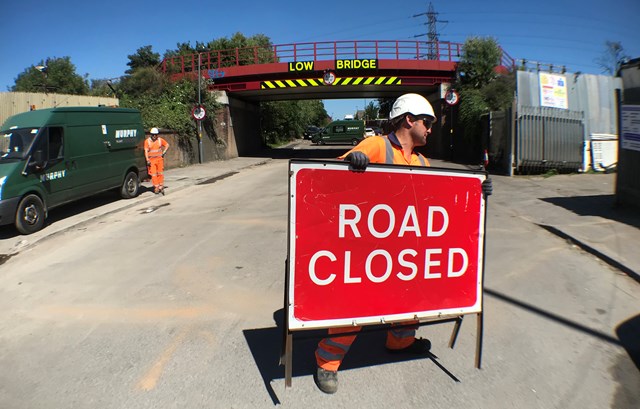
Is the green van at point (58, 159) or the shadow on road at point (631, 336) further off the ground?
the green van at point (58, 159)

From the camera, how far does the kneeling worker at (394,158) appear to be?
3.01 metres

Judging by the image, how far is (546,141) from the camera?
14.9 metres

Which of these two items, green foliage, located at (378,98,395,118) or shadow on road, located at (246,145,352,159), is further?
green foliage, located at (378,98,395,118)

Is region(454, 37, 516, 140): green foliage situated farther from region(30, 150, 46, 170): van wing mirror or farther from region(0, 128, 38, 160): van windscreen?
region(0, 128, 38, 160): van windscreen

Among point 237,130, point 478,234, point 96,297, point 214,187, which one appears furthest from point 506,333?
point 237,130

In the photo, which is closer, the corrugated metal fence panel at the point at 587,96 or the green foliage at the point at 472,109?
the corrugated metal fence panel at the point at 587,96

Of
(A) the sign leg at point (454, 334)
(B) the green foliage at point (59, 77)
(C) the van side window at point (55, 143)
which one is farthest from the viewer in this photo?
(B) the green foliage at point (59, 77)

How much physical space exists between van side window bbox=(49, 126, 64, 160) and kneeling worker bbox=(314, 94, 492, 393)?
8171mm

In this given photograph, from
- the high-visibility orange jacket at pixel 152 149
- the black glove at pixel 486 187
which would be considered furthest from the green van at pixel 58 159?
the black glove at pixel 486 187

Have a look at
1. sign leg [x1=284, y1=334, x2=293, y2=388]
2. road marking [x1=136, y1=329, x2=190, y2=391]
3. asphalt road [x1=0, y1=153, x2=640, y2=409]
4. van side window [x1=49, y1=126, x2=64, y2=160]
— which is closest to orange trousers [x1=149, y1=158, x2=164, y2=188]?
van side window [x1=49, y1=126, x2=64, y2=160]

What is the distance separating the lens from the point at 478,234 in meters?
3.27

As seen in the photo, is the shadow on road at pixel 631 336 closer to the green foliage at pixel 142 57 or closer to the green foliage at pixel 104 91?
the green foliage at pixel 104 91

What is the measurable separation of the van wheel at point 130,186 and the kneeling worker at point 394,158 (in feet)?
33.1

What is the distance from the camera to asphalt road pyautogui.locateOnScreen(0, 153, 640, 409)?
2.99 m
